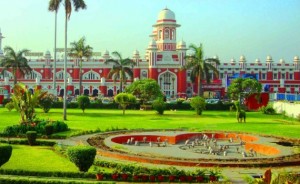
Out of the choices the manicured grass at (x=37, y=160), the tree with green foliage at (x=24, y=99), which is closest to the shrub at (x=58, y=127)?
the tree with green foliage at (x=24, y=99)

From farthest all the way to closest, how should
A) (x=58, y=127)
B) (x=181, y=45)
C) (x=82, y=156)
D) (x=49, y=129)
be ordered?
(x=181, y=45)
(x=58, y=127)
(x=49, y=129)
(x=82, y=156)

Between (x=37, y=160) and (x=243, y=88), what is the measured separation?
35242mm

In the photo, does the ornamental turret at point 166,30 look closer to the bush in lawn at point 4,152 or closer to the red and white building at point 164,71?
the red and white building at point 164,71

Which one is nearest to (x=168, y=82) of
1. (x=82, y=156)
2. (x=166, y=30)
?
(x=166, y=30)

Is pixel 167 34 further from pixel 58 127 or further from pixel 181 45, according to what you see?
pixel 58 127

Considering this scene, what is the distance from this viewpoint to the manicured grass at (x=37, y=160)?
1495cm

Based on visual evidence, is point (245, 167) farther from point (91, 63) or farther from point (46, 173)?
point (91, 63)

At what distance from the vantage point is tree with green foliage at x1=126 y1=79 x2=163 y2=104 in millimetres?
45375

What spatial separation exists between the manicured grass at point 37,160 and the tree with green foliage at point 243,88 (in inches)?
1262

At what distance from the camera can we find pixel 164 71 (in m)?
70.4

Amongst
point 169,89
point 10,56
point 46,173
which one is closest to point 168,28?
point 169,89

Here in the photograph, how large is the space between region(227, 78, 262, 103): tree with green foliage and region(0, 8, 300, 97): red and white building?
67.8 ft

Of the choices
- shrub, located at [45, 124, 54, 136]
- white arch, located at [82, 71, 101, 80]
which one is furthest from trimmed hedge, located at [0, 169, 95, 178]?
white arch, located at [82, 71, 101, 80]

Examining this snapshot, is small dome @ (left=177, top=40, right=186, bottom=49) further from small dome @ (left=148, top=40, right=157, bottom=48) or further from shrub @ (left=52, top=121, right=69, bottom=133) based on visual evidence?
shrub @ (left=52, top=121, right=69, bottom=133)
